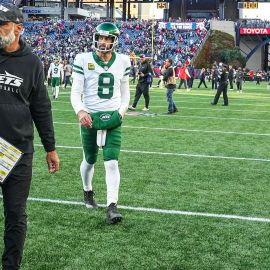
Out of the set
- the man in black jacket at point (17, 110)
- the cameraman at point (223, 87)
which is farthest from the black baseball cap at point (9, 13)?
the cameraman at point (223, 87)

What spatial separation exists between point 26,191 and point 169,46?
56.4 metres

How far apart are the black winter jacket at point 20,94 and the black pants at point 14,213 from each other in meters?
0.15

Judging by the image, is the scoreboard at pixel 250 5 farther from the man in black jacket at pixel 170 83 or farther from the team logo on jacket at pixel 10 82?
the team logo on jacket at pixel 10 82

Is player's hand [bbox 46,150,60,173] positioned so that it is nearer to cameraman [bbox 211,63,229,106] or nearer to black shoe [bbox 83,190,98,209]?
black shoe [bbox 83,190,98,209]

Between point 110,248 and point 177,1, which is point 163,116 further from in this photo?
point 177,1

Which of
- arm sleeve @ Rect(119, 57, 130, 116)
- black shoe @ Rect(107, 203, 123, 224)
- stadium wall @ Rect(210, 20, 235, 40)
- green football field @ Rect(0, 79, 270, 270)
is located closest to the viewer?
green football field @ Rect(0, 79, 270, 270)

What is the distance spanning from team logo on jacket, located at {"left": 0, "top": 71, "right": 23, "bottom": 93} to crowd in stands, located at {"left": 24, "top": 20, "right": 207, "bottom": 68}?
5122cm

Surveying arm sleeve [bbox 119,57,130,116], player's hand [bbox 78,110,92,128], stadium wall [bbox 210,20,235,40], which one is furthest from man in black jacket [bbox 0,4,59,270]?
stadium wall [bbox 210,20,235,40]

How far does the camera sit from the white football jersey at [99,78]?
5.72m

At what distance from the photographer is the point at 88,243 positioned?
4.88 m

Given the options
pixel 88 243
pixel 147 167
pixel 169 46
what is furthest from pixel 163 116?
pixel 169 46

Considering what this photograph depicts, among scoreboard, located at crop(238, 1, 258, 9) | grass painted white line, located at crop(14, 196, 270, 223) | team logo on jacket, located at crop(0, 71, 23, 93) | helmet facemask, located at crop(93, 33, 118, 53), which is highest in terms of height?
scoreboard, located at crop(238, 1, 258, 9)

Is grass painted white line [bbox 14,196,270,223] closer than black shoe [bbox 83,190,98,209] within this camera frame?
Yes

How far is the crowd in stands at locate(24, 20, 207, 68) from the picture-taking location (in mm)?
57469
